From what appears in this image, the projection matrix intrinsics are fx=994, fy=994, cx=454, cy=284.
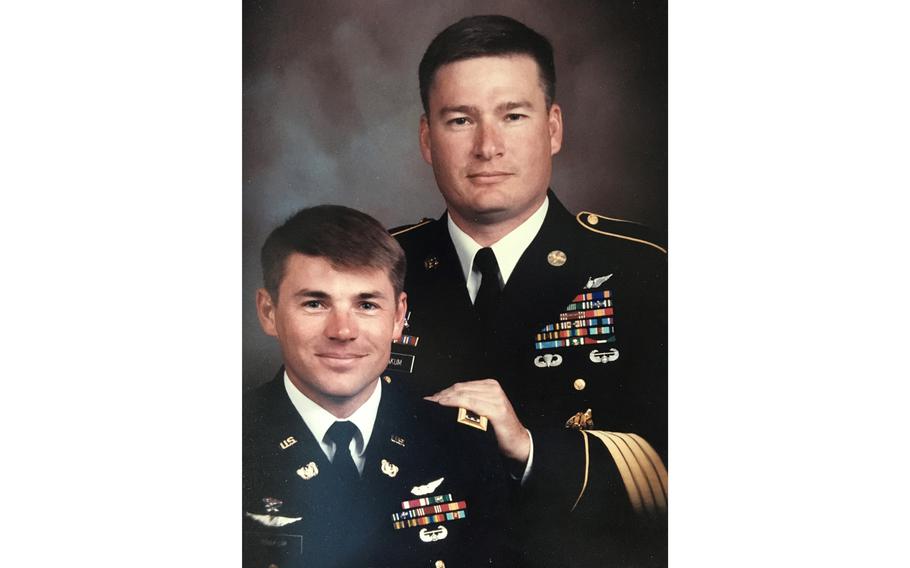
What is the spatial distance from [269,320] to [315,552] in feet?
2.11

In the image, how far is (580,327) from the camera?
104 inches

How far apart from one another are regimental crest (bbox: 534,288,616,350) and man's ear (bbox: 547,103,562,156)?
0.41m

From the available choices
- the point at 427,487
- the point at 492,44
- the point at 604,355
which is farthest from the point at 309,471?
the point at 492,44

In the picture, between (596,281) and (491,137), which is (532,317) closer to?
(596,281)

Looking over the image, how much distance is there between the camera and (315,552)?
2693 mm

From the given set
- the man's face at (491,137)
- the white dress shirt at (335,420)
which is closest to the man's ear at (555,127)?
the man's face at (491,137)

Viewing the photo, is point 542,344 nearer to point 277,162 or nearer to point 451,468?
point 451,468

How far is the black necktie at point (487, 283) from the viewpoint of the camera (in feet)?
8.73

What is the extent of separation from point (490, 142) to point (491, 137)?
0.04 ft

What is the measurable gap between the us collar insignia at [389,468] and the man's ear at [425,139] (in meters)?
0.82

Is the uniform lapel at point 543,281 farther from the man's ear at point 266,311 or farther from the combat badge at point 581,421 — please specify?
the man's ear at point 266,311

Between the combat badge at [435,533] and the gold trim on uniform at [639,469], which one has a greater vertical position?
the gold trim on uniform at [639,469]

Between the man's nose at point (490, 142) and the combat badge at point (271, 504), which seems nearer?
the man's nose at point (490, 142)

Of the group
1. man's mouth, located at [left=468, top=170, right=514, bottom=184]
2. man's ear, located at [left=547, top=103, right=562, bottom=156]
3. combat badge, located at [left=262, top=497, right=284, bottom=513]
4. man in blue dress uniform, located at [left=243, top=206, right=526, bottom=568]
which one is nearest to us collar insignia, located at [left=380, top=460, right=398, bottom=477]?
man in blue dress uniform, located at [left=243, top=206, right=526, bottom=568]
